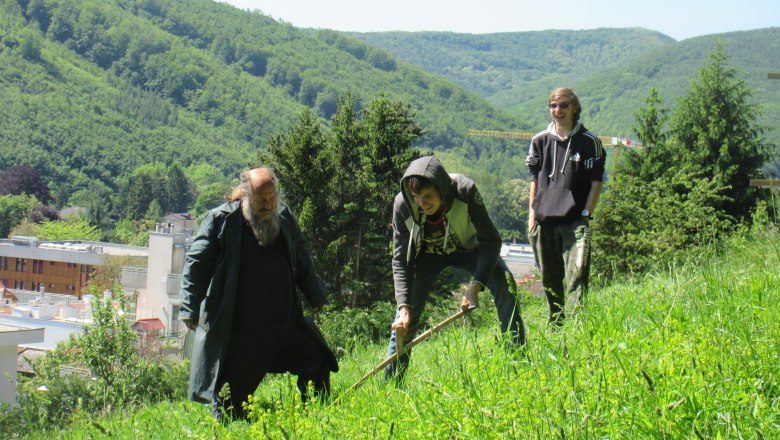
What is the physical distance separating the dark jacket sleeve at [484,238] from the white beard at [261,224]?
1119 mm

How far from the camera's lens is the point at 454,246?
4918 millimetres

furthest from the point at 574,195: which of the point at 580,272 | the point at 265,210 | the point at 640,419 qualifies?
the point at 640,419

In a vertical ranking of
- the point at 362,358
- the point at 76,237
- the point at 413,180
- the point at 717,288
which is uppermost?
the point at 413,180

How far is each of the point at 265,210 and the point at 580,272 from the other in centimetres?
184

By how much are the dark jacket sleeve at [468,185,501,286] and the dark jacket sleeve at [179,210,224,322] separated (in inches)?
55.4

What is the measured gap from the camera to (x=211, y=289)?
15.7 ft

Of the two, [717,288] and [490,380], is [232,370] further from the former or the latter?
[717,288]

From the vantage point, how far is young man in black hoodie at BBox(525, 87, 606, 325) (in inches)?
213

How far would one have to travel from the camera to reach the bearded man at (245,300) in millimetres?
4766

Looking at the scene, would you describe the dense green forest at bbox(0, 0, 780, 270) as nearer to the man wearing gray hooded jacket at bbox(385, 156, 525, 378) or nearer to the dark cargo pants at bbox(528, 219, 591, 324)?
the dark cargo pants at bbox(528, 219, 591, 324)

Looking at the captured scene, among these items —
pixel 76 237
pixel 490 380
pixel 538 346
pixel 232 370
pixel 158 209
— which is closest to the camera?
pixel 490 380

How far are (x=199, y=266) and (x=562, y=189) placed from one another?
2.30 meters

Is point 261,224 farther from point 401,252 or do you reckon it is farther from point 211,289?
point 401,252

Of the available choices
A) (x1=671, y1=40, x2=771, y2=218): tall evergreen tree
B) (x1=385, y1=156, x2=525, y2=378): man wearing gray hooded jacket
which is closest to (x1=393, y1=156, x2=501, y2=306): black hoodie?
(x1=385, y1=156, x2=525, y2=378): man wearing gray hooded jacket
